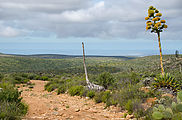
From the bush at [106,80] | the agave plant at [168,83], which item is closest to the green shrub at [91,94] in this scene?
the bush at [106,80]

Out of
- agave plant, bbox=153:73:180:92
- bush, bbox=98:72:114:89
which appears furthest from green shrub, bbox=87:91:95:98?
agave plant, bbox=153:73:180:92

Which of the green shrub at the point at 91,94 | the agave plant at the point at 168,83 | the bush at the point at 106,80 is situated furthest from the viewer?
the bush at the point at 106,80

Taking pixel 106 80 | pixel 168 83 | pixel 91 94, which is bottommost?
pixel 91 94

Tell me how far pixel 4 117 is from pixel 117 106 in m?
5.62

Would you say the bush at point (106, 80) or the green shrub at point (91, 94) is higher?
the bush at point (106, 80)

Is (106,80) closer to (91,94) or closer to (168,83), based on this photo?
(91,94)

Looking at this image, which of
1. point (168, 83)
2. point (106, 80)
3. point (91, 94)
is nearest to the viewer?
point (168, 83)

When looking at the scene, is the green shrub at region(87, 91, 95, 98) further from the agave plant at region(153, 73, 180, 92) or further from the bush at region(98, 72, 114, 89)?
the agave plant at region(153, 73, 180, 92)

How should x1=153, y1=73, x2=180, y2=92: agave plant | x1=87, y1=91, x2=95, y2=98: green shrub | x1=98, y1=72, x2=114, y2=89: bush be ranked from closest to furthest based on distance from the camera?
x1=153, y1=73, x2=180, y2=92: agave plant → x1=87, y1=91, x2=95, y2=98: green shrub → x1=98, y1=72, x2=114, y2=89: bush

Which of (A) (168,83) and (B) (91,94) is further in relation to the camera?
(B) (91,94)

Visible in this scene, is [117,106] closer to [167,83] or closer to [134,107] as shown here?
[134,107]

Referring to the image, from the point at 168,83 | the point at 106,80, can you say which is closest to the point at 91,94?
the point at 106,80

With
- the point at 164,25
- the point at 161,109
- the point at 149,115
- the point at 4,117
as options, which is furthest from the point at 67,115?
the point at 164,25

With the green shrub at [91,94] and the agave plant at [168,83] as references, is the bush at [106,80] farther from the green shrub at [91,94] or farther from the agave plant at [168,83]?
the agave plant at [168,83]
